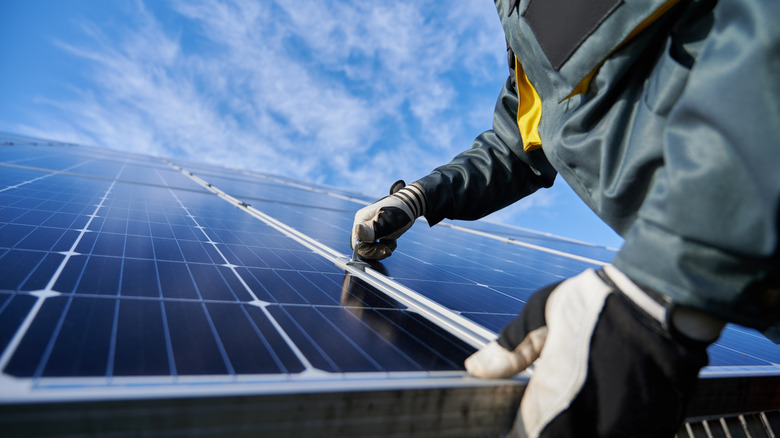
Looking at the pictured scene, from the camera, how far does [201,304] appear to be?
4.63 feet

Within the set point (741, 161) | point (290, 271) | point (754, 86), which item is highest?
point (754, 86)

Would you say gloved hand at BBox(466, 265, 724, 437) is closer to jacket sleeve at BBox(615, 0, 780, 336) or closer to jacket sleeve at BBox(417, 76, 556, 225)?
jacket sleeve at BBox(615, 0, 780, 336)

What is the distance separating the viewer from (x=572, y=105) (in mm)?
1726

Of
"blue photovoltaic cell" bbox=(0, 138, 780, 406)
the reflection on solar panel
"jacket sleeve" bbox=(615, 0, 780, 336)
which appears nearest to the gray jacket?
"jacket sleeve" bbox=(615, 0, 780, 336)

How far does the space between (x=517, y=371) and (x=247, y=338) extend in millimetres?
767

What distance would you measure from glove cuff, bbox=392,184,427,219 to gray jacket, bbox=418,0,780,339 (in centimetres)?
68

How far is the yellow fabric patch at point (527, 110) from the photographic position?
2.27m

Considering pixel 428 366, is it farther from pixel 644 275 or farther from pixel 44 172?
pixel 44 172

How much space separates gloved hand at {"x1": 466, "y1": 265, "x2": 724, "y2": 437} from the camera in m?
0.99

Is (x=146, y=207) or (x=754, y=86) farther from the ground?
(x=754, y=86)

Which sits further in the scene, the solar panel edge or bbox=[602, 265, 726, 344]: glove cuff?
the solar panel edge

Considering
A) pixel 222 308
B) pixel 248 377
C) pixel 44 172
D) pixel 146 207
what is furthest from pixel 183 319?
pixel 44 172

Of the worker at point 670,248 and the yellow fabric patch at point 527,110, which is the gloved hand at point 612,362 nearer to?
the worker at point 670,248

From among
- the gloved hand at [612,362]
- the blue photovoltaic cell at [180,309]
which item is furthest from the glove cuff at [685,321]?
the blue photovoltaic cell at [180,309]
